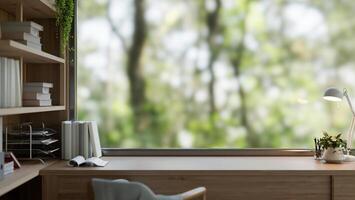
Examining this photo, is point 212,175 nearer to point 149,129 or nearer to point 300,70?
point 149,129

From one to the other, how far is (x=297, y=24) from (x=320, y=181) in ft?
4.54

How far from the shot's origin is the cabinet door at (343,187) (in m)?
2.76

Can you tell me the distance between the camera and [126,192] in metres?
2.37

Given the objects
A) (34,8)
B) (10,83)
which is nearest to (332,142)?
(10,83)

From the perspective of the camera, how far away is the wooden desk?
2.76m

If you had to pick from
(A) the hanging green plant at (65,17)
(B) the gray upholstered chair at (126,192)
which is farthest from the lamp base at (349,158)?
(A) the hanging green plant at (65,17)

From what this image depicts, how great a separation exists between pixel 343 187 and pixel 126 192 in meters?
1.33

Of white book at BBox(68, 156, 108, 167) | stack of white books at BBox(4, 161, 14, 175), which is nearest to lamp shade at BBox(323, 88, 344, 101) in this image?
white book at BBox(68, 156, 108, 167)

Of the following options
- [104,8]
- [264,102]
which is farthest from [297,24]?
[104,8]

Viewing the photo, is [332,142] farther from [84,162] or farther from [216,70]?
[84,162]

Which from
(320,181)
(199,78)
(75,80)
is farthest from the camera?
(199,78)

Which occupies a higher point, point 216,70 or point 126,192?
point 216,70

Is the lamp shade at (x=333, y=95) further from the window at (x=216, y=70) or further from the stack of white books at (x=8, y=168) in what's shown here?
the stack of white books at (x=8, y=168)

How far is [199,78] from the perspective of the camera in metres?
3.64
